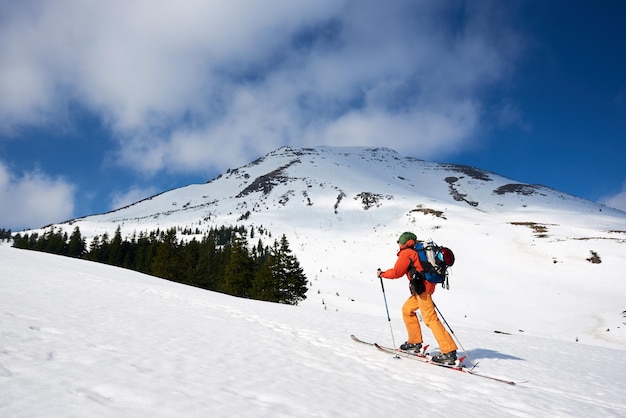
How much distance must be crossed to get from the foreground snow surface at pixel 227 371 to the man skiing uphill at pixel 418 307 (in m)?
0.52

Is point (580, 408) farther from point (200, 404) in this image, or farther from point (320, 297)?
point (320, 297)

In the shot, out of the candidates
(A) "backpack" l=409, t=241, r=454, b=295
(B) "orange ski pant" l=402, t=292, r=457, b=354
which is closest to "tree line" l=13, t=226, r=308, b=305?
(B) "orange ski pant" l=402, t=292, r=457, b=354

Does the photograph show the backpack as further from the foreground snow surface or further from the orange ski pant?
the foreground snow surface

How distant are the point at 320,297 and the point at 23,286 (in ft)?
77.3

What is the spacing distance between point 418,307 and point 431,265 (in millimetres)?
1032

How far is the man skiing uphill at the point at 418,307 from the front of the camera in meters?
6.76

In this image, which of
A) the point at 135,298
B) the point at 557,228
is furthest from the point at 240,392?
the point at 557,228

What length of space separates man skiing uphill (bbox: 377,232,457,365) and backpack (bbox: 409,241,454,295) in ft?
0.16

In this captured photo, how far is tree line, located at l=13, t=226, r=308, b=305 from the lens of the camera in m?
30.7

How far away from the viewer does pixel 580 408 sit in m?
5.01

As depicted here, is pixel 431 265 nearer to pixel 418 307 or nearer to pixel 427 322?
pixel 418 307

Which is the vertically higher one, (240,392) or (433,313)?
(433,313)

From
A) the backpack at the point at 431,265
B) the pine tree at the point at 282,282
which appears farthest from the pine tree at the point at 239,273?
the backpack at the point at 431,265

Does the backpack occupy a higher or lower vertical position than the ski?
higher
